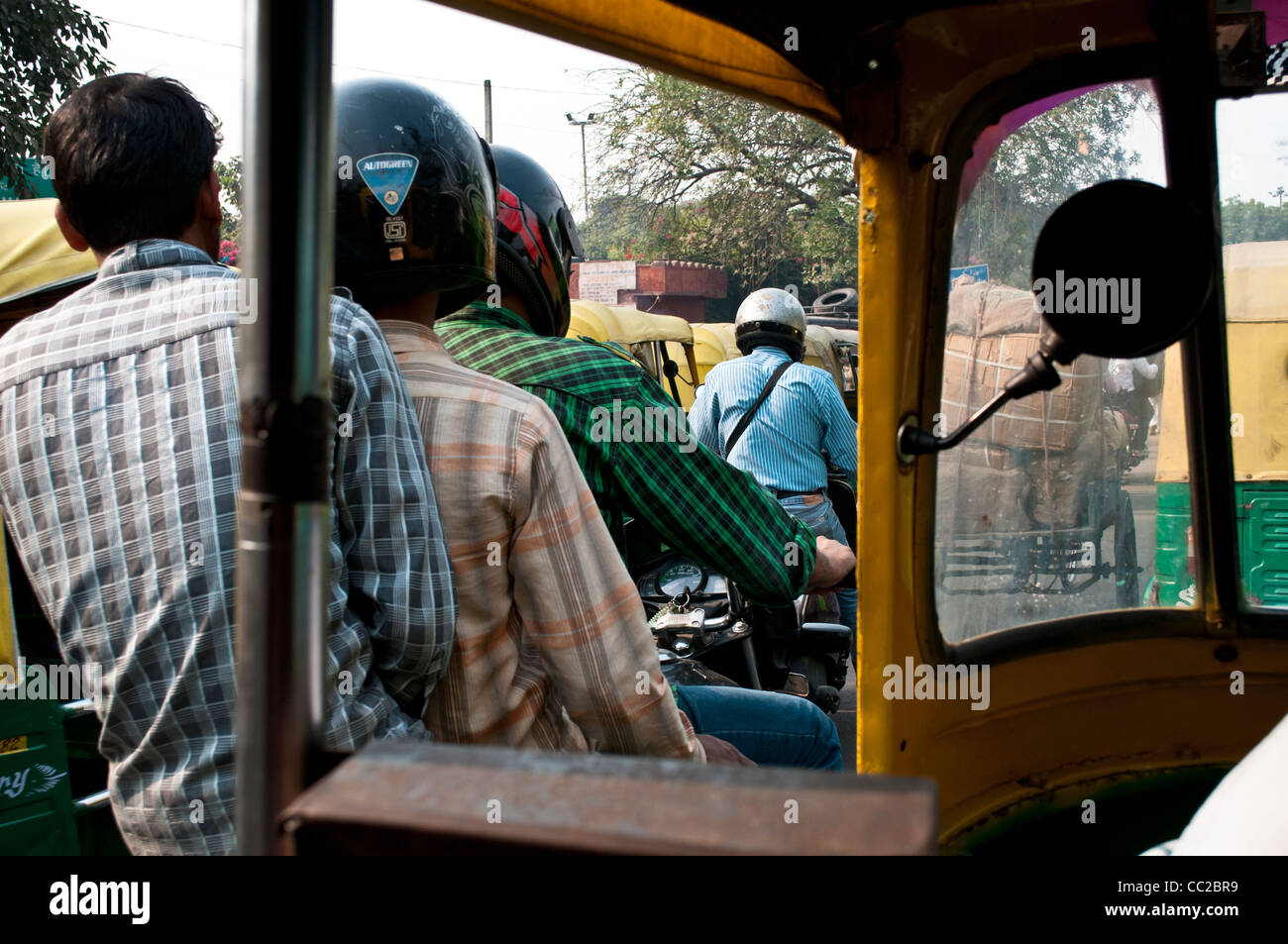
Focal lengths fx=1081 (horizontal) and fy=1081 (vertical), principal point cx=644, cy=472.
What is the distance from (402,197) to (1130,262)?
118 centimetres

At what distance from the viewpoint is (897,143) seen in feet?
5.90

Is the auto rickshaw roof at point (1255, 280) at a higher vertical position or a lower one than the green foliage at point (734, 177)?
lower

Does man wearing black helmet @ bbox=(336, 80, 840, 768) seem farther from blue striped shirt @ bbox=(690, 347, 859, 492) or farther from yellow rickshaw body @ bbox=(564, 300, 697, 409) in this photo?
yellow rickshaw body @ bbox=(564, 300, 697, 409)

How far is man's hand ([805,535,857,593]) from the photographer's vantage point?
2.34 m

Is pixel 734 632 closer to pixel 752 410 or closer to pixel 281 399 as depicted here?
pixel 752 410

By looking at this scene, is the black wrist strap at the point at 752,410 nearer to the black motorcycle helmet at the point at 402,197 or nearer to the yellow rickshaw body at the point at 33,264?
the yellow rickshaw body at the point at 33,264

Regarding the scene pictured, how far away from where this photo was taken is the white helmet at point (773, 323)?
20.5 feet

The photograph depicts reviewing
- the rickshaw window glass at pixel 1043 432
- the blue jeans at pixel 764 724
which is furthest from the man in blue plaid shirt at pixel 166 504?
the rickshaw window glass at pixel 1043 432

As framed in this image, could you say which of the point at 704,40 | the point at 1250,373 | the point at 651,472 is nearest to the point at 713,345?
the point at 651,472

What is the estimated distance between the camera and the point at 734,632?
459cm

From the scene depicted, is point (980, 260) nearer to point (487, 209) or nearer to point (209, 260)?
point (487, 209)

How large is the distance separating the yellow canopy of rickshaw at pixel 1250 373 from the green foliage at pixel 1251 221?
14 millimetres
